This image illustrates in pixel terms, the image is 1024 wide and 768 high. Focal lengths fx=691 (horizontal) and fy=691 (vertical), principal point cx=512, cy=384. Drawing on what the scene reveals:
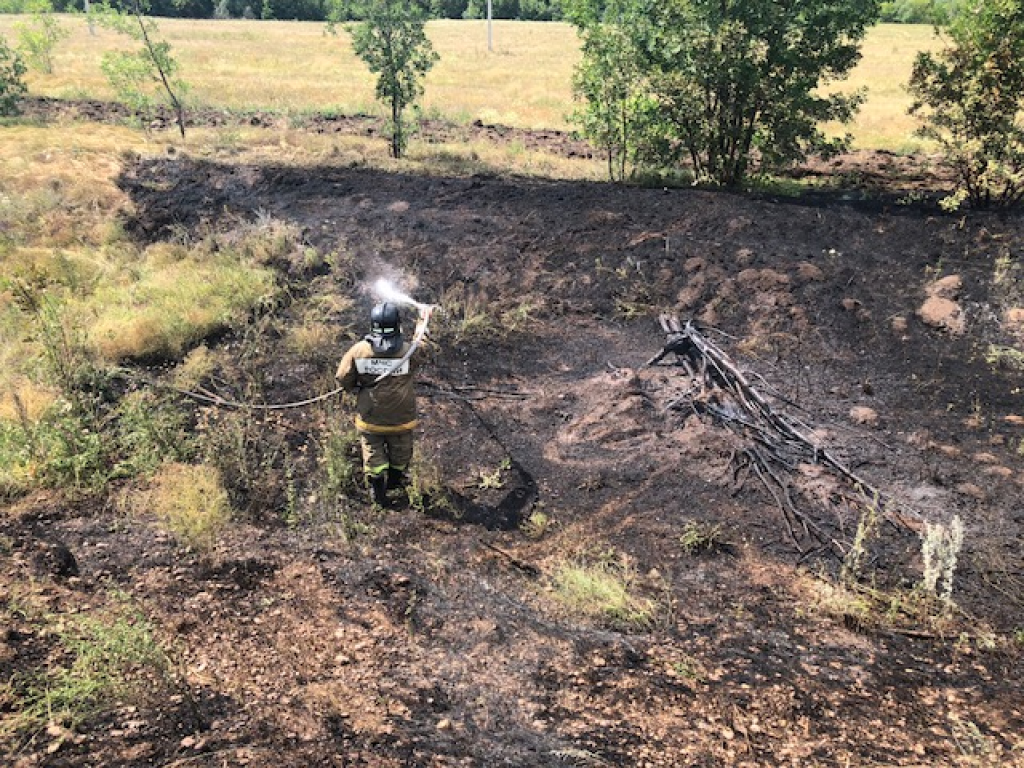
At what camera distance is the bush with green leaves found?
32.7 feet

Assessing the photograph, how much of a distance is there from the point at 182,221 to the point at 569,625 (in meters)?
9.20

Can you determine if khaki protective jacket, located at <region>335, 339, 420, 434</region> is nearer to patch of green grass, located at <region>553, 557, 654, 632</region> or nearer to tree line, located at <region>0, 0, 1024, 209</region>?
patch of green grass, located at <region>553, 557, 654, 632</region>

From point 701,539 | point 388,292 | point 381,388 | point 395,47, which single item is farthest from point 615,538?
point 395,47

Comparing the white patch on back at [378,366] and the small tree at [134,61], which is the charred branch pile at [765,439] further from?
the small tree at [134,61]

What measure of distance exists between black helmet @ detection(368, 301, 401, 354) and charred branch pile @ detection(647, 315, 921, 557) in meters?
2.65

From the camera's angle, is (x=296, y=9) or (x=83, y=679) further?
(x=296, y=9)

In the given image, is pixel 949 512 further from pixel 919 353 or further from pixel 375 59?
pixel 375 59

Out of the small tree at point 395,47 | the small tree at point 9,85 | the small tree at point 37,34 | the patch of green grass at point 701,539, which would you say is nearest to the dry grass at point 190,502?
the patch of green grass at point 701,539

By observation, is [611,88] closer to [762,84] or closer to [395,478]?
[762,84]

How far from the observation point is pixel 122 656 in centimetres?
343

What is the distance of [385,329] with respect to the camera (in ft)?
16.9

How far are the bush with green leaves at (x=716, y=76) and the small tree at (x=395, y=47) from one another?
3790 millimetres

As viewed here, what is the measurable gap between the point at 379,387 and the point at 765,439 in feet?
10.6

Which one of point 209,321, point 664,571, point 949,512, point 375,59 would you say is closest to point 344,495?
point 664,571
